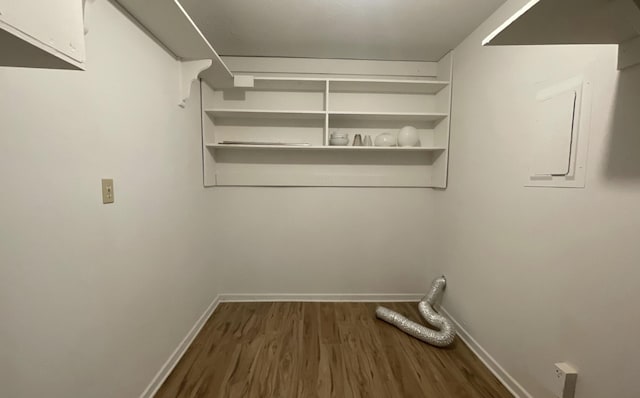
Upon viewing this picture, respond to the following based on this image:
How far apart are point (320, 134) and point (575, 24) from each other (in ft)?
6.10

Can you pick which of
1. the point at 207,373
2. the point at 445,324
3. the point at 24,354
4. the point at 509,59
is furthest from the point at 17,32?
the point at 445,324

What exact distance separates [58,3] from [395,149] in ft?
7.14

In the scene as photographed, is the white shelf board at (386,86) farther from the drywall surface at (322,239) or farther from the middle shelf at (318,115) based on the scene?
the drywall surface at (322,239)

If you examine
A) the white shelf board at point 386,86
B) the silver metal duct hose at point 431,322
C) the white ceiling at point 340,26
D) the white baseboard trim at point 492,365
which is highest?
the white ceiling at point 340,26

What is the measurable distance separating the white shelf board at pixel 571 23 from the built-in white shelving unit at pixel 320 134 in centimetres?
143

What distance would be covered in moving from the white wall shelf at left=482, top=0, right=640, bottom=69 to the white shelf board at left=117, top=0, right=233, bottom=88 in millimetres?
1374

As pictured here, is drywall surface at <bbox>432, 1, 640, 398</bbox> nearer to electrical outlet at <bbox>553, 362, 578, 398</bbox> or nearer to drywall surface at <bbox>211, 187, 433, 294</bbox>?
electrical outlet at <bbox>553, 362, 578, 398</bbox>

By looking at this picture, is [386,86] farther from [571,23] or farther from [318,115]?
[571,23]

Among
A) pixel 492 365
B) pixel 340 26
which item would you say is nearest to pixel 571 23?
pixel 340 26

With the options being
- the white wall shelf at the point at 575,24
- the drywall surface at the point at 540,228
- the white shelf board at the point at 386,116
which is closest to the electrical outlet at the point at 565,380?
the drywall surface at the point at 540,228

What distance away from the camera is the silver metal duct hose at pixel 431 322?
6.39ft

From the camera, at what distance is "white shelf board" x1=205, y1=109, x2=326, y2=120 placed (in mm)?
2264

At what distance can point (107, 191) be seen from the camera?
1174 mm

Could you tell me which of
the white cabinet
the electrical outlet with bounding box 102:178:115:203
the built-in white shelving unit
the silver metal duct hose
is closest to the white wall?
the built-in white shelving unit
